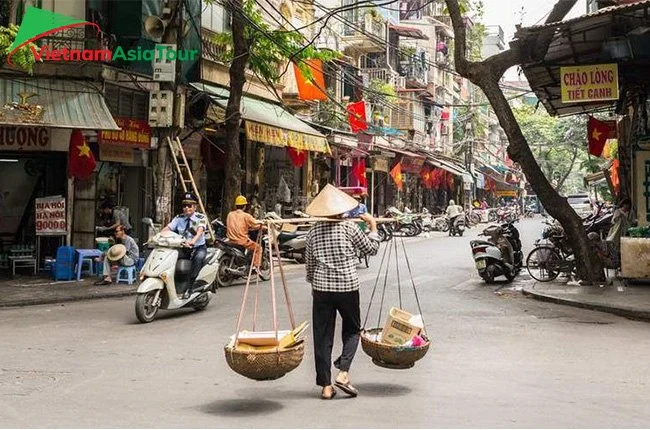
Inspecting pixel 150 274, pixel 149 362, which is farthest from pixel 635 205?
pixel 149 362

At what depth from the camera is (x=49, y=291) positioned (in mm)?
12750

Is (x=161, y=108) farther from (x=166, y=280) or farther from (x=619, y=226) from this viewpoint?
(x=619, y=226)

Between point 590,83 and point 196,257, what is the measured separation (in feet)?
25.4

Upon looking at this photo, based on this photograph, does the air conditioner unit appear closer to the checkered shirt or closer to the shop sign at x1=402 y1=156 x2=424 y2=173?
the checkered shirt

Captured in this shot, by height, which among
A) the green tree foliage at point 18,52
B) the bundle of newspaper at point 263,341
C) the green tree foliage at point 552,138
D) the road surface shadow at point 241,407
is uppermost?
the green tree foliage at point 552,138

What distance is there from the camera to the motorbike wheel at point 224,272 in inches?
564

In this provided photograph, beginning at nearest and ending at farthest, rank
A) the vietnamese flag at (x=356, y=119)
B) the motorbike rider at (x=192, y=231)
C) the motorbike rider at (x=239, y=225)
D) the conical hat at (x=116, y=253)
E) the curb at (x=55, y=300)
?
the motorbike rider at (x=192, y=231) → the curb at (x=55, y=300) → the motorbike rider at (x=239, y=225) → the conical hat at (x=116, y=253) → the vietnamese flag at (x=356, y=119)

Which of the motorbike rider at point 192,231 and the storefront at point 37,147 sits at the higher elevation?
the storefront at point 37,147

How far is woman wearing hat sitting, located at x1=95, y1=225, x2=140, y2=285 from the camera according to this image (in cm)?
1392

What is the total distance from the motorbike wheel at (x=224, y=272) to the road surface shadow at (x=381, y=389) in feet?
27.2

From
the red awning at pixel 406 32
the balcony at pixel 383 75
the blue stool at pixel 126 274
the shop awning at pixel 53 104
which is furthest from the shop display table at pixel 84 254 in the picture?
the red awning at pixel 406 32

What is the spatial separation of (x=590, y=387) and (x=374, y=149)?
1072 inches

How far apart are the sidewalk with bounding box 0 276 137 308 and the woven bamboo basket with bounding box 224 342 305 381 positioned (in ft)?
24.1

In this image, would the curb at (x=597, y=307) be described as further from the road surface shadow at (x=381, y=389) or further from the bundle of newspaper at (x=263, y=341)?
the bundle of newspaper at (x=263, y=341)
